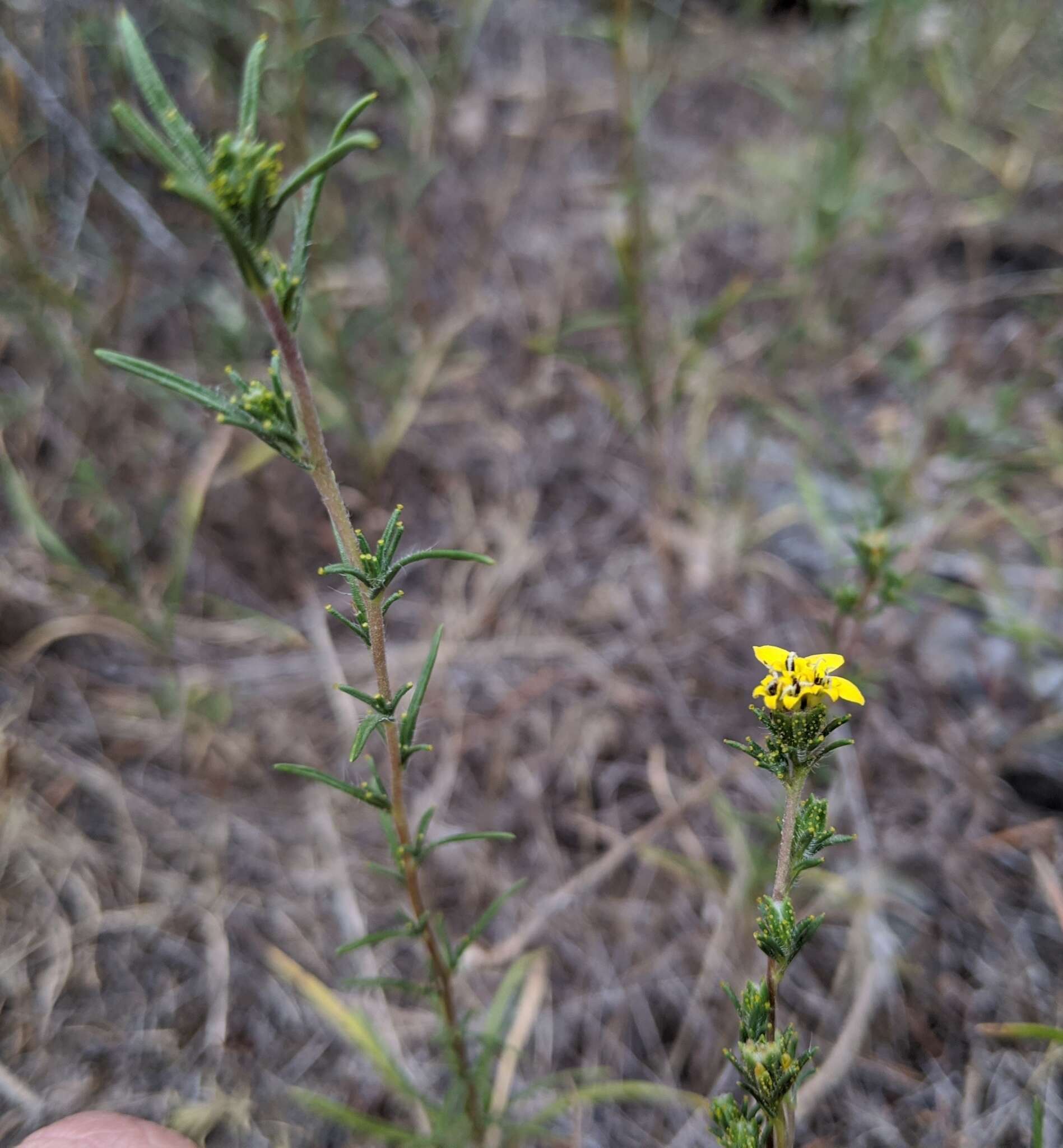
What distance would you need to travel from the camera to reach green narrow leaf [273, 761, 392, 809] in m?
1.16

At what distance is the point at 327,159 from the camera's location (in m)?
0.91

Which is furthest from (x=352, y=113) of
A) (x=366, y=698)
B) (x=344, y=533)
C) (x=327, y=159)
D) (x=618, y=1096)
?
(x=618, y=1096)

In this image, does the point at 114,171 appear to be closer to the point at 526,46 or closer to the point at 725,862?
the point at 526,46

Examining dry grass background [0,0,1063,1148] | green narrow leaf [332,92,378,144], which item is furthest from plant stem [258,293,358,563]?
dry grass background [0,0,1063,1148]

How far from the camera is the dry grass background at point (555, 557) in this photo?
1952 mm

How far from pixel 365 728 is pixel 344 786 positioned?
17 cm

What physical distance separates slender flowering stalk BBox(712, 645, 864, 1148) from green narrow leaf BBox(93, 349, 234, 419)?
30.4 inches

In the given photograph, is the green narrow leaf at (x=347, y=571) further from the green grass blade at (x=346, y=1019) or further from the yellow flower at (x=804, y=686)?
the green grass blade at (x=346, y=1019)

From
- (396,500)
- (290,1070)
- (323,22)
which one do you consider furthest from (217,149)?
(323,22)

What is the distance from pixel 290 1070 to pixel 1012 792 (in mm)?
1925

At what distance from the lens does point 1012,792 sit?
7.23 ft

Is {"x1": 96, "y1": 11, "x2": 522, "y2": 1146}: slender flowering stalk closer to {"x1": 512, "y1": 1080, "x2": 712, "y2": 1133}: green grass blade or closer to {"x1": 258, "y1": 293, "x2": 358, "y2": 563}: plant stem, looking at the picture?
{"x1": 258, "y1": 293, "x2": 358, "y2": 563}: plant stem

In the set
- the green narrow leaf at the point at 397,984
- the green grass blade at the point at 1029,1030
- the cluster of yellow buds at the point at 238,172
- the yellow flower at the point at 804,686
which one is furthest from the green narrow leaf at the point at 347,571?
the green grass blade at the point at 1029,1030

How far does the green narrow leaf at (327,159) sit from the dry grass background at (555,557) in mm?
1448
